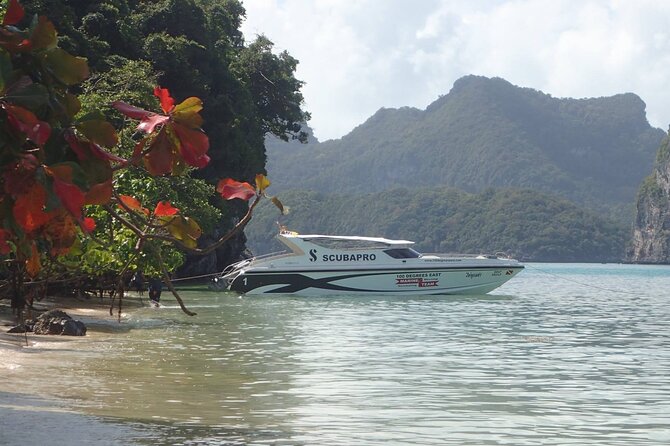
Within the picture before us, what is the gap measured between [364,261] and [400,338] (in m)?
14.2

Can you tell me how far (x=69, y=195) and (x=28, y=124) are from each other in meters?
0.25

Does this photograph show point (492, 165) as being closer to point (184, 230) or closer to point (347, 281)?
point (347, 281)

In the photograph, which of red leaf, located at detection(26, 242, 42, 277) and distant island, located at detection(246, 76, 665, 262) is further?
distant island, located at detection(246, 76, 665, 262)

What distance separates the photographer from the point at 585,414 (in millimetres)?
9156

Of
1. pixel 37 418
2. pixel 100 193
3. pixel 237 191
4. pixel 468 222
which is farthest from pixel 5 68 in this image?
pixel 468 222

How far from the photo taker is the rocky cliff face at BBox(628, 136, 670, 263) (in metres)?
141

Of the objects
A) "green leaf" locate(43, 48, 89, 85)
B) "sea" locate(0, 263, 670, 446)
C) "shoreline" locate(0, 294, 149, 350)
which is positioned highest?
"green leaf" locate(43, 48, 89, 85)

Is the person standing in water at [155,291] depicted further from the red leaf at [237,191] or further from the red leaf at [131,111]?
the red leaf at [131,111]

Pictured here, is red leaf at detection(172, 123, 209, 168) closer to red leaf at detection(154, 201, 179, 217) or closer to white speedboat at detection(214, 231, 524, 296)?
red leaf at detection(154, 201, 179, 217)

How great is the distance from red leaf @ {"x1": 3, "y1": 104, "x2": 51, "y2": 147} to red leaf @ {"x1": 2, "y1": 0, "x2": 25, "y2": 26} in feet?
1.07

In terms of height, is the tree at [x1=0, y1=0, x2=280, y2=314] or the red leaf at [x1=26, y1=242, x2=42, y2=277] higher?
the tree at [x1=0, y1=0, x2=280, y2=314]

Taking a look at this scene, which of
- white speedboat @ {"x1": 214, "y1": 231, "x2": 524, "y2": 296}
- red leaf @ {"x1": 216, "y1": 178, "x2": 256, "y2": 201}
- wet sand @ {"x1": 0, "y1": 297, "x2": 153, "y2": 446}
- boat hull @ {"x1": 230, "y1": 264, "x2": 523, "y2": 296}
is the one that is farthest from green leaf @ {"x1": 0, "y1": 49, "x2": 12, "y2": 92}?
boat hull @ {"x1": 230, "y1": 264, "x2": 523, "y2": 296}

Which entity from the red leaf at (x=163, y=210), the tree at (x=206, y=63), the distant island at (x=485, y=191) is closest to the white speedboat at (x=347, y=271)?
the tree at (x=206, y=63)

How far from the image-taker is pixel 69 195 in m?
2.81
